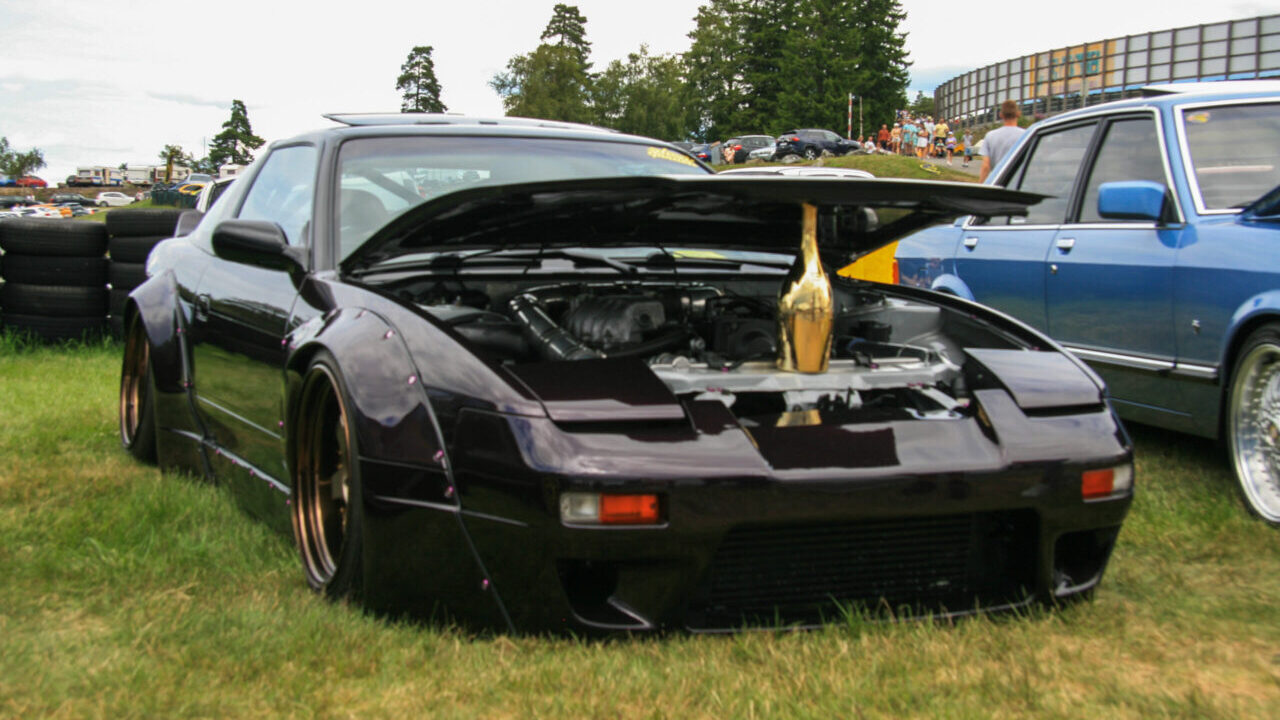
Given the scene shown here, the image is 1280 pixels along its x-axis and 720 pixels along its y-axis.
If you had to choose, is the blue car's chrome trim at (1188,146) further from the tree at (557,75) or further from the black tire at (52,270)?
the tree at (557,75)

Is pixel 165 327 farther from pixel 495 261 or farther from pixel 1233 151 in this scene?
pixel 1233 151

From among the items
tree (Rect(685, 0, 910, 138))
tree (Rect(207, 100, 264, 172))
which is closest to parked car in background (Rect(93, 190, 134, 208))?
tree (Rect(207, 100, 264, 172))

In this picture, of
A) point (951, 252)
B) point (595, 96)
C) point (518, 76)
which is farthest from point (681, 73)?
point (951, 252)

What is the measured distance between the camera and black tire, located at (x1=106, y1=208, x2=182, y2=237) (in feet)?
27.5

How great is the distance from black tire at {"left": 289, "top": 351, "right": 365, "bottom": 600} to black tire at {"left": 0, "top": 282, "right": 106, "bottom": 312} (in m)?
6.20

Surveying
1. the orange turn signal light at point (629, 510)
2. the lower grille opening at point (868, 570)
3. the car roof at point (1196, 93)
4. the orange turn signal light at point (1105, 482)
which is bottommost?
the lower grille opening at point (868, 570)

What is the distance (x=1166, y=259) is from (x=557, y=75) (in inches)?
3441

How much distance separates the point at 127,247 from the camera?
330 inches

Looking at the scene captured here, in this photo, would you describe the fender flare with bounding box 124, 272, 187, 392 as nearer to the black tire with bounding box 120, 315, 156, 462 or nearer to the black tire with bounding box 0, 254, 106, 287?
the black tire with bounding box 120, 315, 156, 462

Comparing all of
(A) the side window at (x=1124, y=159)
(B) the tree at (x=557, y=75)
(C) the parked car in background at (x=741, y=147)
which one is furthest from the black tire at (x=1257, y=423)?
(B) the tree at (x=557, y=75)

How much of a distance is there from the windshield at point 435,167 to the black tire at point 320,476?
1.76ft

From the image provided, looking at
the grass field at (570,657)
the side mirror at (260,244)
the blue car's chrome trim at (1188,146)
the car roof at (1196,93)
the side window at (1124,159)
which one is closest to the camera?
the grass field at (570,657)

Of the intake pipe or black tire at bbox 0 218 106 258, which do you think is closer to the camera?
the intake pipe

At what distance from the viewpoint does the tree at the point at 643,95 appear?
8738 centimetres
